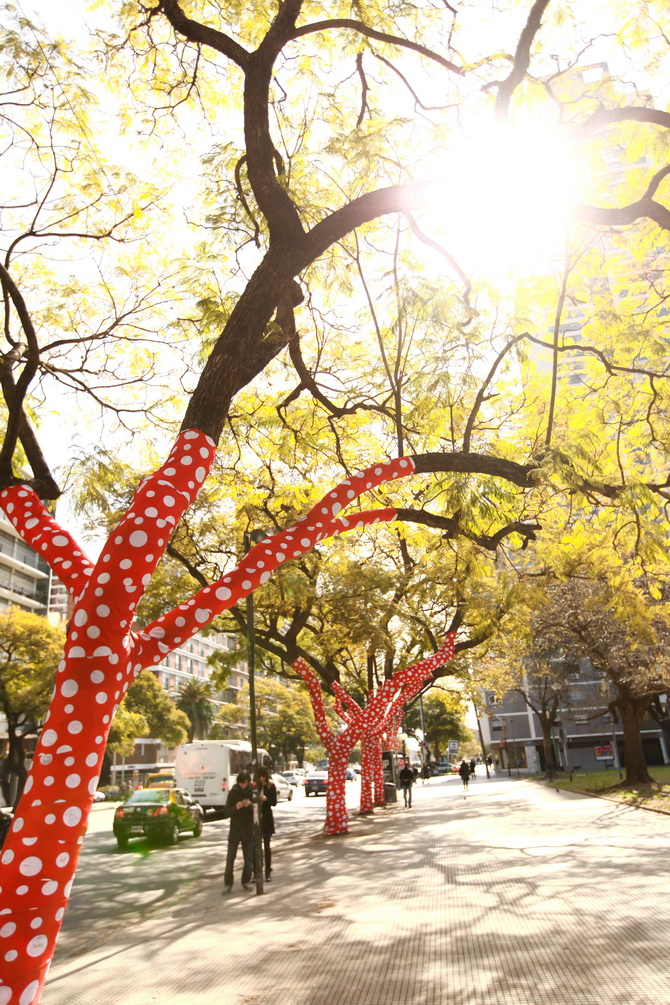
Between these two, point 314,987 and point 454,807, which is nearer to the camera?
point 314,987

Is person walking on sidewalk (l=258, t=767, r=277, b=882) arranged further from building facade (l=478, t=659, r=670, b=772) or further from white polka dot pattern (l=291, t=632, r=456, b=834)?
building facade (l=478, t=659, r=670, b=772)

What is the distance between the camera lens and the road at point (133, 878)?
9.30 m

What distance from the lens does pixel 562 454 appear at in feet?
23.0

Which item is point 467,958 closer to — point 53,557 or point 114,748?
point 53,557

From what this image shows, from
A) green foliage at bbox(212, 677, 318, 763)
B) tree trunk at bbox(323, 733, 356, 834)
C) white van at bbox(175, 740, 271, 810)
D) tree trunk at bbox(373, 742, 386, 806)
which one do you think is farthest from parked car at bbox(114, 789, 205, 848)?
green foliage at bbox(212, 677, 318, 763)

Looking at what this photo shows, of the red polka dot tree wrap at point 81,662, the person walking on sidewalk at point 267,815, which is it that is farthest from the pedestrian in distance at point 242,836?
the red polka dot tree wrap at point 81,662

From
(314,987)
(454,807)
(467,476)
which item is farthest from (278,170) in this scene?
(454,807)

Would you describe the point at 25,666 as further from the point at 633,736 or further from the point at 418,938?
the point at 418,938

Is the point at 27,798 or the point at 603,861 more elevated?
the point at 27,798

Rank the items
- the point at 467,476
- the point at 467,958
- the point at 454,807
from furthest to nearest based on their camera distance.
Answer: the point at 454,807 < the point at 467,476 < the point at 467,958

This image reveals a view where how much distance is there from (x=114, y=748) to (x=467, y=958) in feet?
124

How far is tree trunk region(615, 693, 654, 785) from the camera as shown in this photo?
24250 mm

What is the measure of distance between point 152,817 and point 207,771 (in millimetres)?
8542

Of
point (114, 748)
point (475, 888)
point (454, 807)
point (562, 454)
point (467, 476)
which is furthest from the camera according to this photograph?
point (114, 748)
